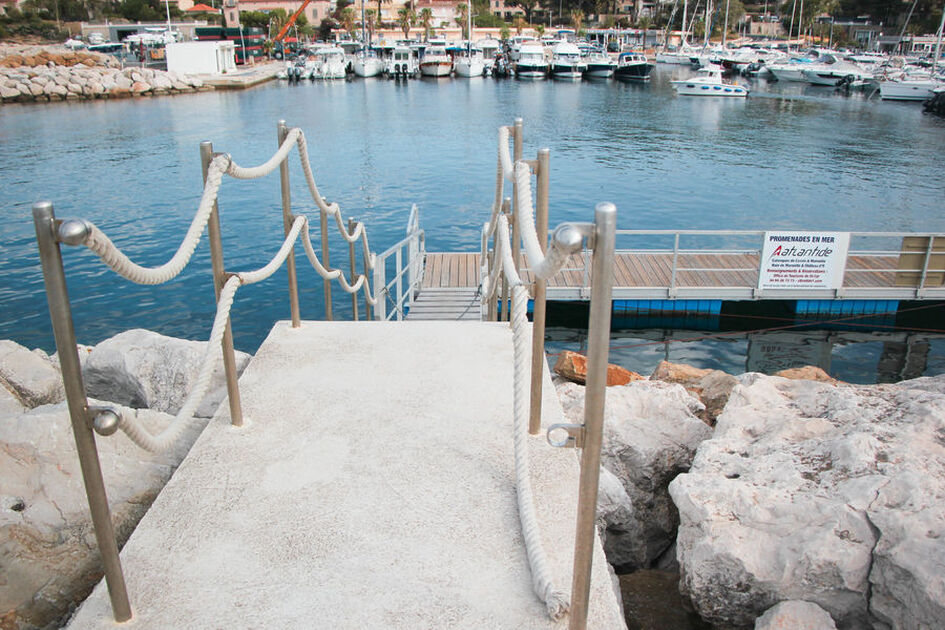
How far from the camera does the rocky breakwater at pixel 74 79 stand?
52219mm

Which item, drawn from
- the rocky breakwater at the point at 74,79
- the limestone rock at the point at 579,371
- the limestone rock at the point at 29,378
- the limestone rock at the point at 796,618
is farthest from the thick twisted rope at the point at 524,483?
the rocky breakwater at the point at 74,79

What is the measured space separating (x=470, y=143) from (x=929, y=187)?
20449 mm

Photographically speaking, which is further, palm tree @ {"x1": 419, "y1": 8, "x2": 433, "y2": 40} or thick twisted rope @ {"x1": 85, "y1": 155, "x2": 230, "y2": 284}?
palm tree @ {"x1": 419, "y1": 8, "x2": 433, "y2": 40}

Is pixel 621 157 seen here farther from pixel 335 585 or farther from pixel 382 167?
pixel 335 585

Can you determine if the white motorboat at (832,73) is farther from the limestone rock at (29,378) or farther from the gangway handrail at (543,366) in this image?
the limestone rock at (29,378)

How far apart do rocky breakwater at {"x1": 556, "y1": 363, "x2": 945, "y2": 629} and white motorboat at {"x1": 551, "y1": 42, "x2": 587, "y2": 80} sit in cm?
7533

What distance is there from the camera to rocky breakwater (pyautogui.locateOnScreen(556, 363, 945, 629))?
10.0 feet

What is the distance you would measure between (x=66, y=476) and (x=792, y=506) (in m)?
3.32

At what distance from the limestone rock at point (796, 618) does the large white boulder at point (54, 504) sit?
2.72 m

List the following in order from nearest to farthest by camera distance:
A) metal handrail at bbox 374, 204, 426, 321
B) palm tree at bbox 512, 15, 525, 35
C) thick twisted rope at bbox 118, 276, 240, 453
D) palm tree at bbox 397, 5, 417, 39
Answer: thick twisted rope at bbox 118, 276, 240, 453, metal handrail at bbox 374, 204, 426, 321, palm tree at bbox 397, 5, 417, 39, palm tree at bbox 512, 15, 525, 35

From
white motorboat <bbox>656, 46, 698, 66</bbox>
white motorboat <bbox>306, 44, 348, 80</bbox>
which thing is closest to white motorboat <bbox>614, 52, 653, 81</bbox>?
white motorboat <bbox>656, 46, 698, 66</bbox>

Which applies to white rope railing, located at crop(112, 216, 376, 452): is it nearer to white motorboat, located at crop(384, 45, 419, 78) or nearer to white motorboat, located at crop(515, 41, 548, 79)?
white motorboat, located at crop(384, 45, 419, 78)

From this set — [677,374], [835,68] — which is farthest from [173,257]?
[835,68]

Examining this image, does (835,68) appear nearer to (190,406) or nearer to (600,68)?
(600,68)
